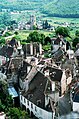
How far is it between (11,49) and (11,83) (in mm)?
26234

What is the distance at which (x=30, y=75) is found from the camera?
67.4 m

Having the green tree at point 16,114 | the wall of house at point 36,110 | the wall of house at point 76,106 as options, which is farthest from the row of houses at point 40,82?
the green tree at point 16,114

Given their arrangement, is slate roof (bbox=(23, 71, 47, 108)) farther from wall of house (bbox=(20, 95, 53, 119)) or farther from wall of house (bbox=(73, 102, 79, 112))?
wall of house (bbox=(73, 102, 79, 112))

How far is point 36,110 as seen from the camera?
6109cm

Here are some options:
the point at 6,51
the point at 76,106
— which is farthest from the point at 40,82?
the point at 6,51

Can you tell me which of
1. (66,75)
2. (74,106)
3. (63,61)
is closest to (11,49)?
(63,61)

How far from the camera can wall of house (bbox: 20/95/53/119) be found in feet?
193

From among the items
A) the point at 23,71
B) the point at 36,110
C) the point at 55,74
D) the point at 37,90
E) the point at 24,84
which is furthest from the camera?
the point at 23,71

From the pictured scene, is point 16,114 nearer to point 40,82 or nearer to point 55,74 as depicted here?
point 40,82

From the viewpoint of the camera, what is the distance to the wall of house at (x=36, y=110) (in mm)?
58681

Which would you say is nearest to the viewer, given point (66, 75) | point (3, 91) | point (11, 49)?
point (3, 91)

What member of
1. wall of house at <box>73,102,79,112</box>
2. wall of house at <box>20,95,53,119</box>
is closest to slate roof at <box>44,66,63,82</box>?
wall of house at <box>20,95,53,119</box>

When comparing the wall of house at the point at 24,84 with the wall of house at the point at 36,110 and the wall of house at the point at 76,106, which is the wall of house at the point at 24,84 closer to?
the wall of house at the point at 36,110

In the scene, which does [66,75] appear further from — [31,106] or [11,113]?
[11,113]
